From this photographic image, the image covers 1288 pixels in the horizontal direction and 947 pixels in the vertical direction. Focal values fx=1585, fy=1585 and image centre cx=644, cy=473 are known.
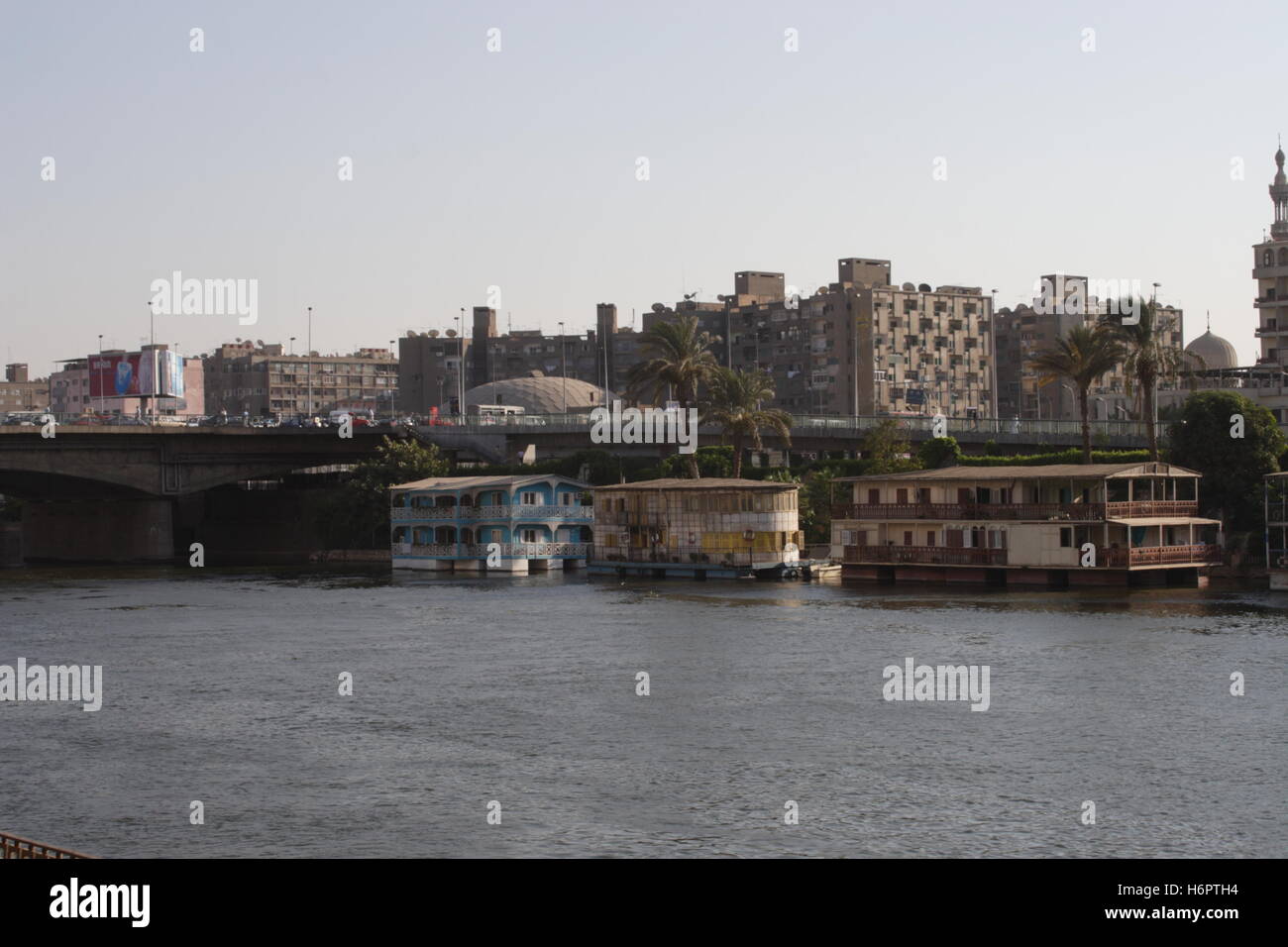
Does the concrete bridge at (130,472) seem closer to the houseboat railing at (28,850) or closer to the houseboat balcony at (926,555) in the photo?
the houseboat balcony at (926,555)

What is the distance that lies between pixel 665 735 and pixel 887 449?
79.2 metres

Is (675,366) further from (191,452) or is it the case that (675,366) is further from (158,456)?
(158,456)

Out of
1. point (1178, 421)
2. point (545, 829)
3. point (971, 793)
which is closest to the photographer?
point (545, 829)

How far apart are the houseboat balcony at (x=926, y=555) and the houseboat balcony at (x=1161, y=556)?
6.94 metres

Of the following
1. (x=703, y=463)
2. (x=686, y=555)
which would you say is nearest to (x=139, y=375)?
(x=703, y=463)

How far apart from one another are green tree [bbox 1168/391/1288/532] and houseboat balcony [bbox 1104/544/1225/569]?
607cm

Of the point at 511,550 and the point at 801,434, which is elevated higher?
the point at 801,434

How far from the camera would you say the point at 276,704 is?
171 feet

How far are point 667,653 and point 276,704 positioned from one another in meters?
16.7

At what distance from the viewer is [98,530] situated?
5591 inches

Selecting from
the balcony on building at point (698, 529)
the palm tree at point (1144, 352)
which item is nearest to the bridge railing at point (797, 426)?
the palm tree at point (1144, 352)

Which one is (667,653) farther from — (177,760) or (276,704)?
(177,760)

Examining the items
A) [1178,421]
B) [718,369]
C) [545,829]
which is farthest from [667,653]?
[718,369]

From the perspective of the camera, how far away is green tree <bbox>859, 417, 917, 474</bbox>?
119750mm
